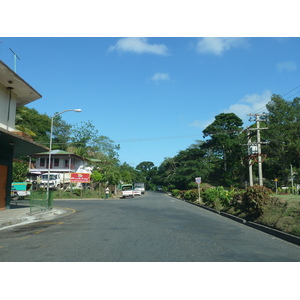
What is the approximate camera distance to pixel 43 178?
164 ft

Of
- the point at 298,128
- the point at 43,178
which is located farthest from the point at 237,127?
the point at 43,178

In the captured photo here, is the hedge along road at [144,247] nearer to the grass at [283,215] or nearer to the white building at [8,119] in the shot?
the grass at [283,215]

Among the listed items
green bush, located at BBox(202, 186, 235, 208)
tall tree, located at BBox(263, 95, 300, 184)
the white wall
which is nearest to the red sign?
green bush, located at BBox(202, 186, 235, 208)

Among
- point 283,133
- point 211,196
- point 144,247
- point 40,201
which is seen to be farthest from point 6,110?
point 283,133

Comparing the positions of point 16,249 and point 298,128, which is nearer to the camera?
point 16,249

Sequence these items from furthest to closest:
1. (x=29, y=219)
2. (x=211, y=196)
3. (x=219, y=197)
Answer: (x=211, y=196)
(x=219, y=197)
(x=29, y=219)

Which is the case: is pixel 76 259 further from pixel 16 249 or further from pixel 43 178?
pixel 43 178

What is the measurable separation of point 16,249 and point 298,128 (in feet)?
177

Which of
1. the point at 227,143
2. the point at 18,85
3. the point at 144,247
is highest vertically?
the point at 227,143

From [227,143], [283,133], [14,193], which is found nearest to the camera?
[14,193]

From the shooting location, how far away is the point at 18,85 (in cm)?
1884

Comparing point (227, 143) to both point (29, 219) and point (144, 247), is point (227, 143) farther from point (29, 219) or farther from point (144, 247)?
point (144, 247)

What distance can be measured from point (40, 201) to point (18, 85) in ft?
23.7

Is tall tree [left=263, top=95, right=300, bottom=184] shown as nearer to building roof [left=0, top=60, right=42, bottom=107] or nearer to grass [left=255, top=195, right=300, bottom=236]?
grass [left=255, top=195, right=300, bottom=236]
